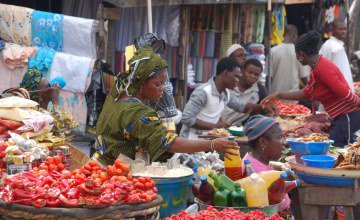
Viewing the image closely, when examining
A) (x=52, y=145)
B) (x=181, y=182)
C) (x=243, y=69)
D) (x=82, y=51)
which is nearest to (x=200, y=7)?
(x=243, y=69)

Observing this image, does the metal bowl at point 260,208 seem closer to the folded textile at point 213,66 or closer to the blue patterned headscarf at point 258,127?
the blue patterned headscarf at point 258,127

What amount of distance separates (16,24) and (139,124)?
13.7ft

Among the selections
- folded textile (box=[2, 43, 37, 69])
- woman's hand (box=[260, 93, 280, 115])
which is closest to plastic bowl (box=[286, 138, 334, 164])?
woman's hand (box=[260, 93, 280, 115])

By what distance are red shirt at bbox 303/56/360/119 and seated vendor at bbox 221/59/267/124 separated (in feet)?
5.11

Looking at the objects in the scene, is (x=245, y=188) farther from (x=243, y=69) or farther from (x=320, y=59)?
(x=243, y=69)

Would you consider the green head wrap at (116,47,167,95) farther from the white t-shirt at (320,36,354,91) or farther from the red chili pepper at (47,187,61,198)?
the white t-shirt at (320,36,354,91)

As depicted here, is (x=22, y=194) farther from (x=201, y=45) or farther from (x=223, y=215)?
(x=201, y=45)

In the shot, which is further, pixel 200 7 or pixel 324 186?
pixel 200 7

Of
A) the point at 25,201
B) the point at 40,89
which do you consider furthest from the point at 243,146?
the point at 25,201

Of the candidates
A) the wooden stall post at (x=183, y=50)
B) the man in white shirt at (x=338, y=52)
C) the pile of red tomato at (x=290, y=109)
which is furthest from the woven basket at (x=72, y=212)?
the man in white shirt at (x=338, y=52)

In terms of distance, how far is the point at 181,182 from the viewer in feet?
18.4

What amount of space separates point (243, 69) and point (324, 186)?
428 cm

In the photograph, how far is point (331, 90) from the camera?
8.34 metres

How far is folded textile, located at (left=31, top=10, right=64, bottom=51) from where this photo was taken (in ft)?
29.8
